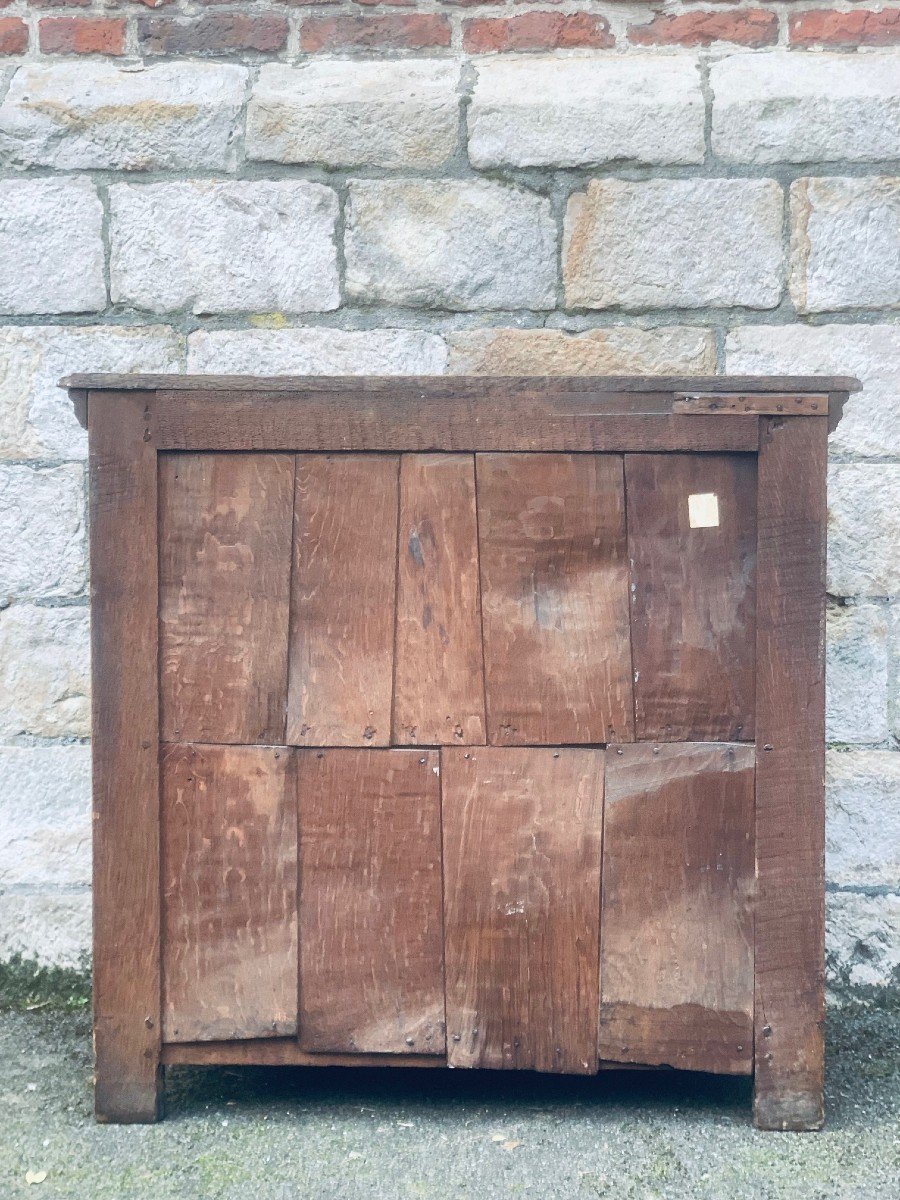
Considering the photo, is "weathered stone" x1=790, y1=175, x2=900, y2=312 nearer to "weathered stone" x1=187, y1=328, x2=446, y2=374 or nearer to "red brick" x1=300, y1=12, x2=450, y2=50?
"weathered stone" x1=187, y1=328, x2=446, y2=374

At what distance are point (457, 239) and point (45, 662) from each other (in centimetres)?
140

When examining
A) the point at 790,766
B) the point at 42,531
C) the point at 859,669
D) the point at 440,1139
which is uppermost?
the point at 42,531

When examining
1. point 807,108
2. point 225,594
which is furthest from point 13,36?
point 807,108

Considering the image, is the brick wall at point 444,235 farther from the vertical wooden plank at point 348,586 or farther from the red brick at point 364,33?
the vertical wooden plank at point 348,586

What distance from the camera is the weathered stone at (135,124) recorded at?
8.84 ft

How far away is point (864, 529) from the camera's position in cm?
266

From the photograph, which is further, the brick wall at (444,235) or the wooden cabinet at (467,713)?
the brick wall at (444,235)

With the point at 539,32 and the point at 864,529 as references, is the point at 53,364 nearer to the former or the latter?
the point at 539,32

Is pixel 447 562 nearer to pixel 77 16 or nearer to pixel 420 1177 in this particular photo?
pixel 420 1177

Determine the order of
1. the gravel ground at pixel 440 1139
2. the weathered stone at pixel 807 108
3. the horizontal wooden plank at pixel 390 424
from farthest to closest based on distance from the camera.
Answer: the weathered stone at pixel 807 108
the horizontal wooden plank at pixel 390 424
the gravel ground at pixel 440 1139

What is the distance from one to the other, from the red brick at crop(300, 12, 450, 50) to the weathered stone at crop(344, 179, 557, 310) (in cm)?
33

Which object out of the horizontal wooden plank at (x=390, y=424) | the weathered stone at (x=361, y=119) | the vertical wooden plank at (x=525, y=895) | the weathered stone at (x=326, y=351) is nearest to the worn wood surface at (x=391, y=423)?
the horizontal wooden plank at (x=390, y=424)

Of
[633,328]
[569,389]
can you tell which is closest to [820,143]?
[633,328]

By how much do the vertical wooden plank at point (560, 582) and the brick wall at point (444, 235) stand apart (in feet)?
2.38
